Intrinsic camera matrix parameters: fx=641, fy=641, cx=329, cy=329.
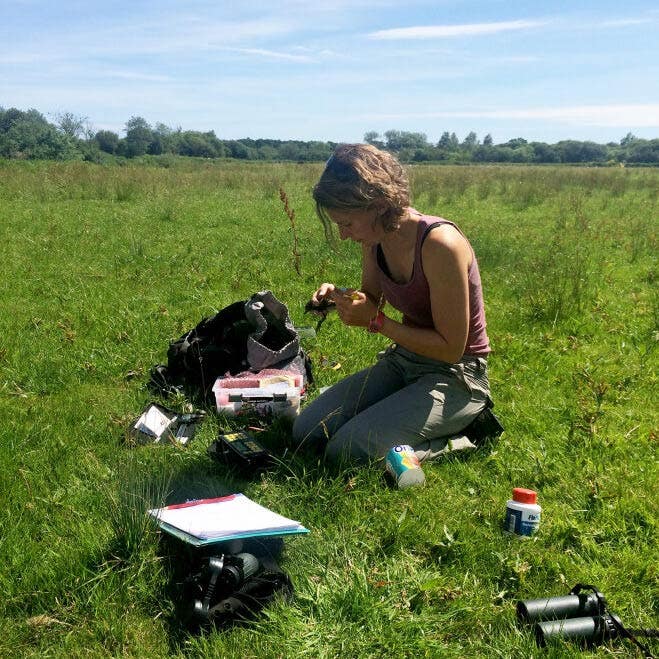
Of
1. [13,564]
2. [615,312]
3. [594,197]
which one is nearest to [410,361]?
[13,564]

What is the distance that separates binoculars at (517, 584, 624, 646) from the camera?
6.76ft

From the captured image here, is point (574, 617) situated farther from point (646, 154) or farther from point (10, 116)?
point (646, 154)

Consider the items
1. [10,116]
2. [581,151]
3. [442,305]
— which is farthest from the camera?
[581,151]

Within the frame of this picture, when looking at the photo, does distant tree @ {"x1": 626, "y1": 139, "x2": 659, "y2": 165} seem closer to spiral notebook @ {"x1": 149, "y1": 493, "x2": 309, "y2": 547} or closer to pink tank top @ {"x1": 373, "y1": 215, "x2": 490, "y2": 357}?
pink tank top @ {"x1": 373, "y1": 215, "x2": 490, "y2": 357}

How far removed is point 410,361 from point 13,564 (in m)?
2.02

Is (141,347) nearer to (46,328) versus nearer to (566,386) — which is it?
(46,328)

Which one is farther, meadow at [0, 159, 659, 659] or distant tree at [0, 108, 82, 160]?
distant tree at [0, 108, 82, 160]

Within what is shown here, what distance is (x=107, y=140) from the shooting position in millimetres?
61219

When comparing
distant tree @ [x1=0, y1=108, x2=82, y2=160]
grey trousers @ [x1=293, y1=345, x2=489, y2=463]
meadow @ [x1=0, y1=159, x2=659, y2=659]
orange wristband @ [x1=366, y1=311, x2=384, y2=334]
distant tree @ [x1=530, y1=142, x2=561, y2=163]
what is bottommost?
A: meadow @ [x1=0, y1=159, x2=659, y2=659]

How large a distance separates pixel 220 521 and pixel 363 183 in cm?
151

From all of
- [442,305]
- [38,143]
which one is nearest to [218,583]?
[442,305]

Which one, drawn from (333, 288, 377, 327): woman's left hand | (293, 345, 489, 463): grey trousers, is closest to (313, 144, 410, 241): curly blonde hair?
(333, 288, 377, 327): woman's left hand

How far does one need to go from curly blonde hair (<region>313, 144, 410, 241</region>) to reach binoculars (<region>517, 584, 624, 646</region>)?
5.50ft

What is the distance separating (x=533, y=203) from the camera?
1445cm
